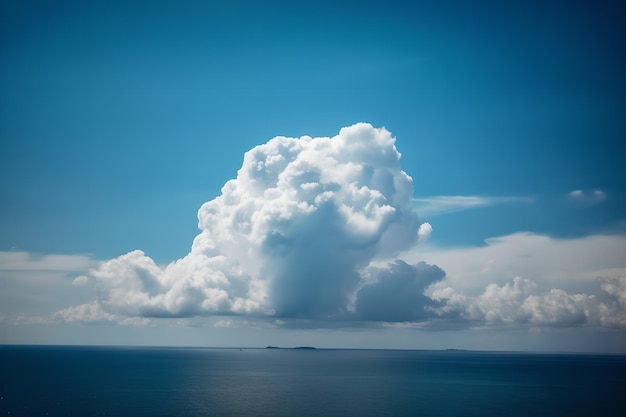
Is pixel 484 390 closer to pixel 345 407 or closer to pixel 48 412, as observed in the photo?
pixel 345 407

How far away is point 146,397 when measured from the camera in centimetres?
13688

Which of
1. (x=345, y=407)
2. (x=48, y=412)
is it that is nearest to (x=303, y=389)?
(x=345, y=407)

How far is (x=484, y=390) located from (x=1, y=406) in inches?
5680

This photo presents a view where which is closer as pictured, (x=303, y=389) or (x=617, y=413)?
(x=617, y=413)

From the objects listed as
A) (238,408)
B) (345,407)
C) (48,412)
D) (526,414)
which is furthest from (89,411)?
(526,414)

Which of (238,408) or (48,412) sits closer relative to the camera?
(48,412)

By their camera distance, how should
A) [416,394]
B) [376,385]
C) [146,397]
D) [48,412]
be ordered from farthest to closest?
[376,385]
[416,394]
[146,397]
[48,412]

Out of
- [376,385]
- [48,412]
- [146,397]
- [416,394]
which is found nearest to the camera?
[48,412]

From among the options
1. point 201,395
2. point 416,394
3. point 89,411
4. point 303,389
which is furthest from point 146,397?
point 416,394

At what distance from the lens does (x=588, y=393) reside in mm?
165125

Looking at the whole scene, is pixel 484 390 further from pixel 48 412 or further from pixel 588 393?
pixel 48 412

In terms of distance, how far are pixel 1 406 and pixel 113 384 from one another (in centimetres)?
5870

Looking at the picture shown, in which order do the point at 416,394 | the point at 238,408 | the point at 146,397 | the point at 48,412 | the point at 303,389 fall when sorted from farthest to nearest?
the point at 303,389, the point at 416,394, the point at 146,397, the point at 238,408, the point at 48,412

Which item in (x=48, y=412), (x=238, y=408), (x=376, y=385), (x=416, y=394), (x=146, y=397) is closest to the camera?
(x=48, y=412)
